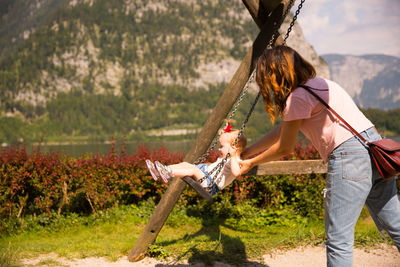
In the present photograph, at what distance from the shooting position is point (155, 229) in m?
4.10

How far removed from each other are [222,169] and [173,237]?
3153 millimetres

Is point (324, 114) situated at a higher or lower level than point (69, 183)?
higher

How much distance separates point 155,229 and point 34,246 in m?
2.10

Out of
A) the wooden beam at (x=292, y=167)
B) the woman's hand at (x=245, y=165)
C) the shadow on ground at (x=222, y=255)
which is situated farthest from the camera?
the wooden beam at (x=292, y=167)

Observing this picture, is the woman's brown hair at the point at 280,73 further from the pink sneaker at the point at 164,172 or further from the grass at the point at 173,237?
the grass at the point at 173,237

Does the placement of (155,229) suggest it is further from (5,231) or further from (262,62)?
(5,231)

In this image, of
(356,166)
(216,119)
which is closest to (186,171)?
(216,119)

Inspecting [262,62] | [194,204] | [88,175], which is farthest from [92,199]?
[262,62]

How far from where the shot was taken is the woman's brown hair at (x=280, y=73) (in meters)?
2.00

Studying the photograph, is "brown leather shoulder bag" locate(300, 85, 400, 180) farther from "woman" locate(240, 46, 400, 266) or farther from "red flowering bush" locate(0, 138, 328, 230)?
"red flowering bush" locate(0, 138, 328, 230)

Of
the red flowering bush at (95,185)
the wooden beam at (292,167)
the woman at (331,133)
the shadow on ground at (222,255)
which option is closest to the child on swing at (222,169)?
the woman at (331,133)

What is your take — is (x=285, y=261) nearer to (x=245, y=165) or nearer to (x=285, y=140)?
(x=245, y=165)

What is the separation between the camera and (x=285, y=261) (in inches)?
163

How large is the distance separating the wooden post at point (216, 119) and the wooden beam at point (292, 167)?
93cm
